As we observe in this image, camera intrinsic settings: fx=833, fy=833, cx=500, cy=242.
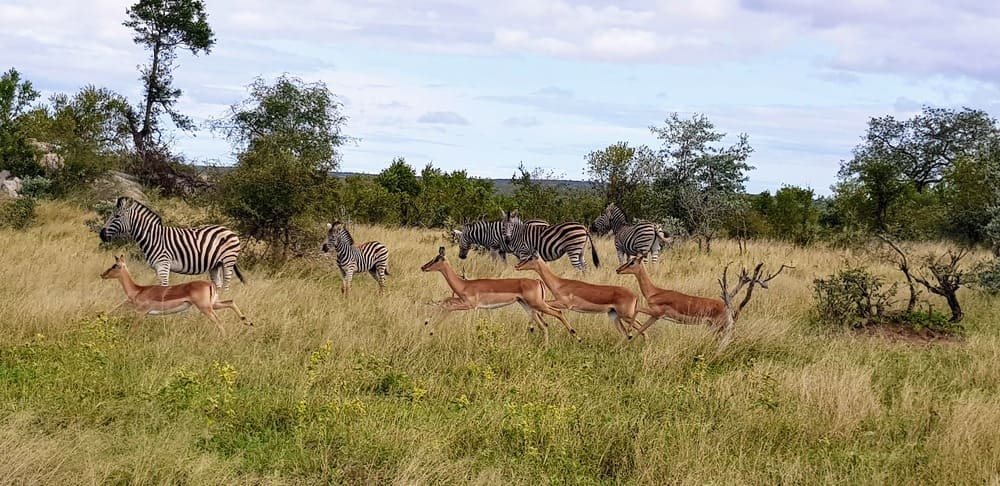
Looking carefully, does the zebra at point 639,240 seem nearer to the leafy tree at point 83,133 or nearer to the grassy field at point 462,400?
the grassy field at point 462,400

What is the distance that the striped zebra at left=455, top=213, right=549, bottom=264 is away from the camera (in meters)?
18.2

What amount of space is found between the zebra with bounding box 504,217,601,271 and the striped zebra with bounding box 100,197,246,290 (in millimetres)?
6387

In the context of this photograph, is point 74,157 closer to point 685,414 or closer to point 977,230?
point 685,414

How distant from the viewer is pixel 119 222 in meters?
13.3

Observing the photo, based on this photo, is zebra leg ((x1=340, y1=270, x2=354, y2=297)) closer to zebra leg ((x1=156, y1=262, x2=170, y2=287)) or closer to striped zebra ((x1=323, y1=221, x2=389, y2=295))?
striped zebra ((x1=323, y1=221, x2=389, y2=295))

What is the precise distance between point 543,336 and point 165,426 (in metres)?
4.86

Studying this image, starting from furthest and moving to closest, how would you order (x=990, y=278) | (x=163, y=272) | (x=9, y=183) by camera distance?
1. (x=9, y=183)
2. (x=990, y=278)
3. (x=163, y=272)

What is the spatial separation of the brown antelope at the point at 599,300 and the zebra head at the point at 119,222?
722cm

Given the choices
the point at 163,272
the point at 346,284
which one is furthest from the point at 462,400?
the point at 163,272

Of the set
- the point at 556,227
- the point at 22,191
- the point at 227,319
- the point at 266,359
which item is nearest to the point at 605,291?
the point at 266,359

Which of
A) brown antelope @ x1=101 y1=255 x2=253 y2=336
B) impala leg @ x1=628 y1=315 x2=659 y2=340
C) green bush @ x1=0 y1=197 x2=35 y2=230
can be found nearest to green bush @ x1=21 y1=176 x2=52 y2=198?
green bush @ x1=0 y1=197 x2=35 y2=230

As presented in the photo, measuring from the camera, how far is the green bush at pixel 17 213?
64.4 ft

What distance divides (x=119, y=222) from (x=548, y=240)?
8415 millimetres

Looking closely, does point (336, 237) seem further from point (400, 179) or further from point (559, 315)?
point (400, 179)
